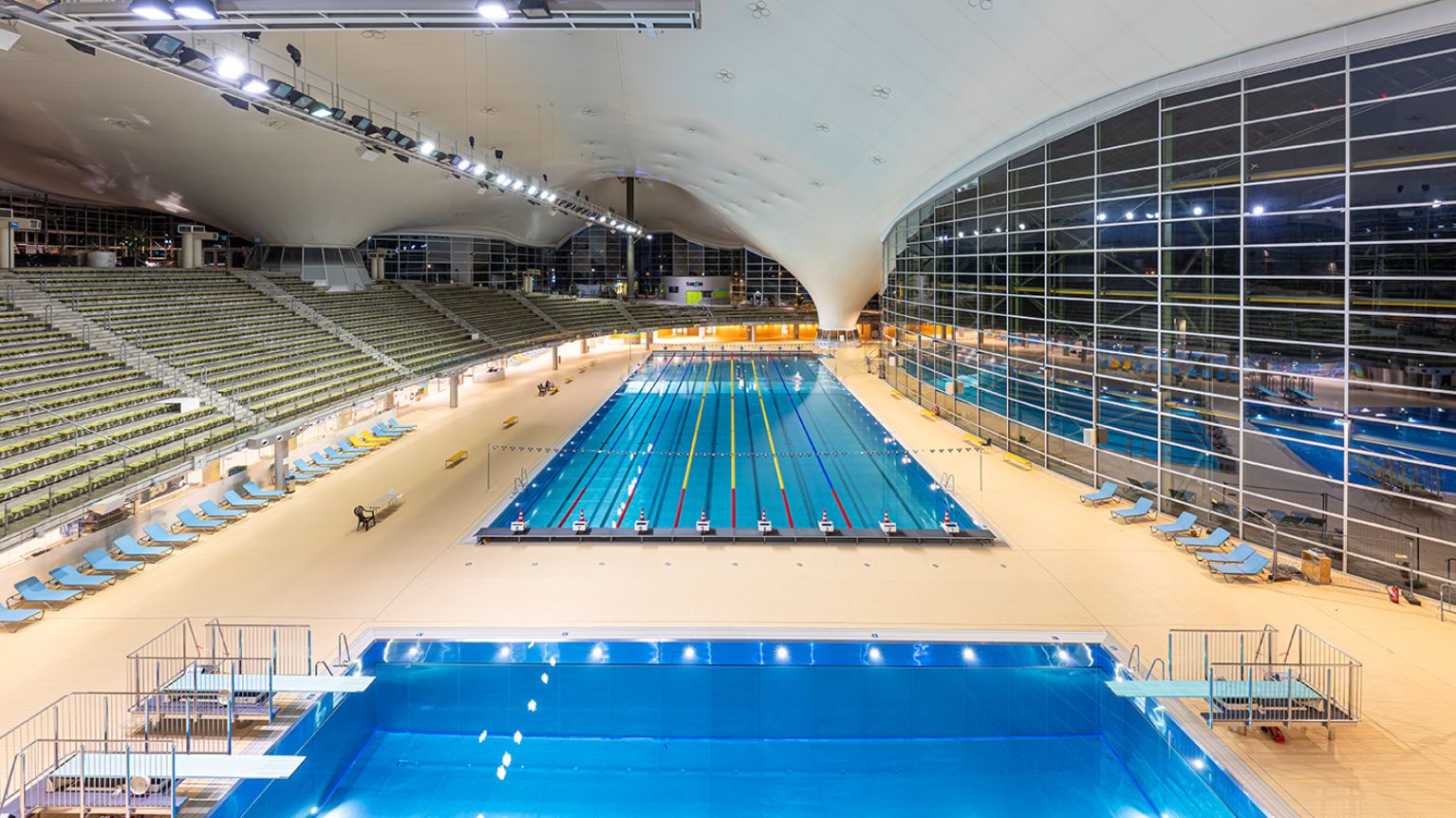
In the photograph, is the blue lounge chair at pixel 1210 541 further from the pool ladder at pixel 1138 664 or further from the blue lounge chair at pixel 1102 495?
the pool ladder at pixel 1138 664

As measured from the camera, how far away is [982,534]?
1230 centimetres

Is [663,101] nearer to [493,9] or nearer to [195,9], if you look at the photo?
[493,9]

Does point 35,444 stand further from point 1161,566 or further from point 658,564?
point 1161,566

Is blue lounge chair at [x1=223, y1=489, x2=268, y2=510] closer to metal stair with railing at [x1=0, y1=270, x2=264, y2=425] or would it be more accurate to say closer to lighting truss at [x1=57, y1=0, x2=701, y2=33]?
metal stair with railing at [x1=0, y1=270, x2=264, y2=425]

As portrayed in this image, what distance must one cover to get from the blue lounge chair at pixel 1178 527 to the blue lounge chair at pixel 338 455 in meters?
16.0

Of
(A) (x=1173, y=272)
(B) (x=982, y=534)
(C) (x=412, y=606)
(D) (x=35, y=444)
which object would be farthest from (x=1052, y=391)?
(D) (x=35, y=444)

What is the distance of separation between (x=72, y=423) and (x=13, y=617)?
4587 millimetres

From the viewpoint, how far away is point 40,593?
9.53m

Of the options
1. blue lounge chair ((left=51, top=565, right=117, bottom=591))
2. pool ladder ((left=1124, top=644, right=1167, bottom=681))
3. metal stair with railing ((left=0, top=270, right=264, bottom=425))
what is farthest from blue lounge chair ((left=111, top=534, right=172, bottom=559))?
pool ladder ((left=1124, top=644, right=1167, bottom=681))

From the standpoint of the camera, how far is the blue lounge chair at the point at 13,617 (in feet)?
29.1

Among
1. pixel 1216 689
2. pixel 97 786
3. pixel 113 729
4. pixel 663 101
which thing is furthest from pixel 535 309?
pixel 1216 689

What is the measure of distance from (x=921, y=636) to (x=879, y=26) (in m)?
9.57

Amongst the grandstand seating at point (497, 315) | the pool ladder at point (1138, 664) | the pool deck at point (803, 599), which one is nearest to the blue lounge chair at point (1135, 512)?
the pool deck at point (803, 599)

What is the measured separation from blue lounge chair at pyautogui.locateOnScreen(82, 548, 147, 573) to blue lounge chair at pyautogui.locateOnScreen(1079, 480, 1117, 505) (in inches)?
594
